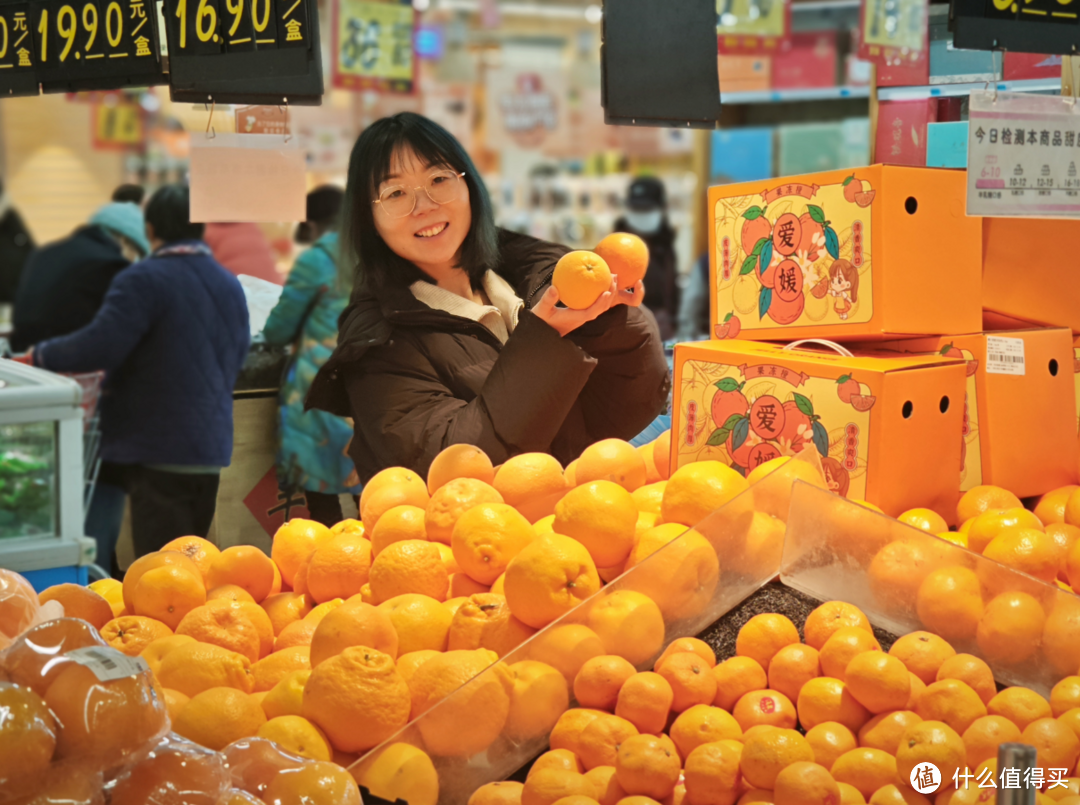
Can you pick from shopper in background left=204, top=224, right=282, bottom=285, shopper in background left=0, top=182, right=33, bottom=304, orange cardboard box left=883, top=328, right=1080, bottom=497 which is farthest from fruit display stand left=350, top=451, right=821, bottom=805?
shopper in background left=0, top=182, right=33, bottom=304

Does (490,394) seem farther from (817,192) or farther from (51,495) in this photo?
(51,495)

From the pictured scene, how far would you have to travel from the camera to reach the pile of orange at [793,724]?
1.16 m

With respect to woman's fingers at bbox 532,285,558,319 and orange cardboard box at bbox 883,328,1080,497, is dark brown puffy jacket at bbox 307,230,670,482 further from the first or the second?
orange cardboard box at bbox 883,328,1080,497

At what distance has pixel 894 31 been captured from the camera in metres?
3.39

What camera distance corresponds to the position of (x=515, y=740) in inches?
49.9

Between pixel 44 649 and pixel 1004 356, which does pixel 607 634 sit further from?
pixel 1004 356

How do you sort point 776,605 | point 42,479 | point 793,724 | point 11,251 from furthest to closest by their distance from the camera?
point 11,251 < point 42,479 < point 776,605 < point 793,724

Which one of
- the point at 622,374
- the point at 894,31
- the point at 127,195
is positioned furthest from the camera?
the point at 127,195

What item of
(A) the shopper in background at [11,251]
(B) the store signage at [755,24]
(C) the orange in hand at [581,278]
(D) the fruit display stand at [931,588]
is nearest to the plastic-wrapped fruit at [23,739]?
(D) the fruit display stand at [931,588]

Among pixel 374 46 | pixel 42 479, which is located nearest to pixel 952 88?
pixel 42 479

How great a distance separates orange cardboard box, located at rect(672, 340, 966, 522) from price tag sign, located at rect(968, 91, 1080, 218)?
1.22 ft

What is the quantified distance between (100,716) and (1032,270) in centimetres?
198

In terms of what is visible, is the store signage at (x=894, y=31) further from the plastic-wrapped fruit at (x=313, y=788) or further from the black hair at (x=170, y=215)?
the black hair at (x=170, y=215)

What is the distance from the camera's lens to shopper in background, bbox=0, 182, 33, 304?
7.70m
